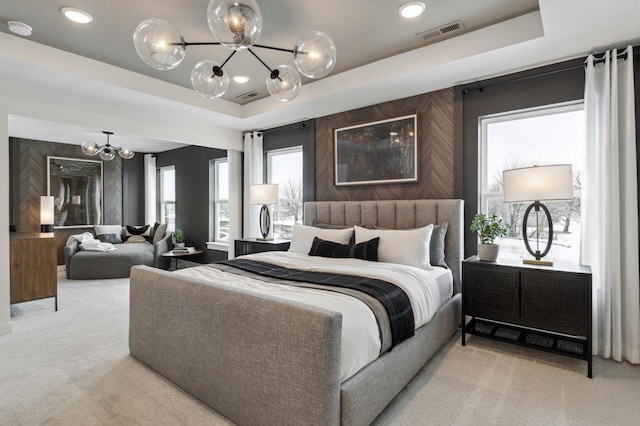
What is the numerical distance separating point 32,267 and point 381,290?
3952 mm

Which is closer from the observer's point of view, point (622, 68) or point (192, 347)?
point (192, 347)

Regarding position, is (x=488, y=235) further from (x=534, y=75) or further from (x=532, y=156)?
(x=534, y=75)

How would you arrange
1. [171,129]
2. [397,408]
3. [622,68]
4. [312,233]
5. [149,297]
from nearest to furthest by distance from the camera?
[397,408] < [149,297] < [622,68] < [312,233] < [171,129]

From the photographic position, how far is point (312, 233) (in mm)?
3920

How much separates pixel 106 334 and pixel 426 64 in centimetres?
395

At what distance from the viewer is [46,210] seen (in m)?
5.85

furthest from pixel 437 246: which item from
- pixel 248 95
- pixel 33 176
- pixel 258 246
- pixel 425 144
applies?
pixel 33 176

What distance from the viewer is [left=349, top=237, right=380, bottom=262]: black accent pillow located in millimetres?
3284

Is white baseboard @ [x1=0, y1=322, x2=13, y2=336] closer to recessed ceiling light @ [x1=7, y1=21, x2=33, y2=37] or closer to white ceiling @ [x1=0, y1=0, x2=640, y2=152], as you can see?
white ceiling @ [x1=0, y1=0, x2=640, y2=152]

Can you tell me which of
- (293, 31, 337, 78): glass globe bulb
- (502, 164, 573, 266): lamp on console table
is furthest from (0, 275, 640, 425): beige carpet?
(293, 31, 337, 78): glass globe bulb

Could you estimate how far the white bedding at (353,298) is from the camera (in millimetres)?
1745

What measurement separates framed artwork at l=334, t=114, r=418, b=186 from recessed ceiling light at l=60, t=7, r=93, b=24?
9.33 feet

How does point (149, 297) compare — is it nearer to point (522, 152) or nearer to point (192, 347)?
point (192, 347)

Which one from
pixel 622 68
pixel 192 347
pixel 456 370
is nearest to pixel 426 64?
pixel 622 68
